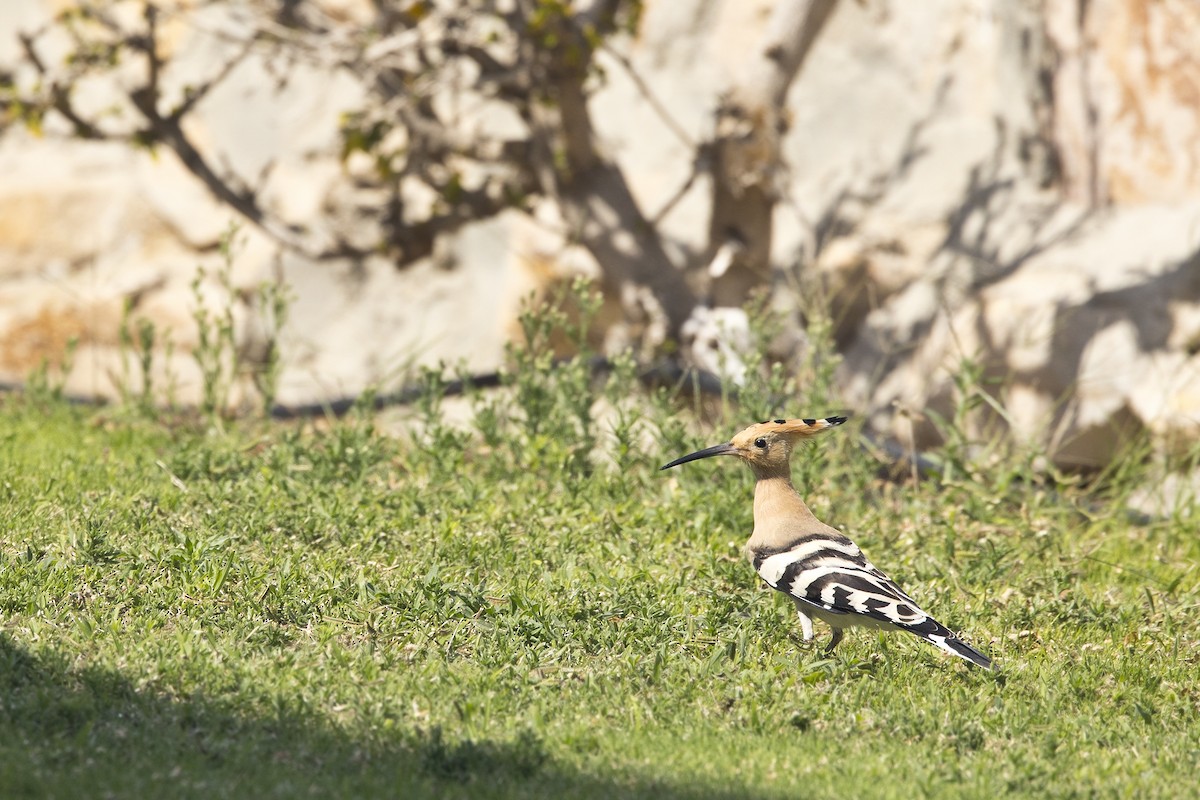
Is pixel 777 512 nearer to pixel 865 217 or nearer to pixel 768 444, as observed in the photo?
pixel 768 444

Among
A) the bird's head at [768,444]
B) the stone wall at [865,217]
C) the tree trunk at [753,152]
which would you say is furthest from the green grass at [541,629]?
the tree trunk at [753,152]

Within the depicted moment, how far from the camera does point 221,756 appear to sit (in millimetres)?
3508

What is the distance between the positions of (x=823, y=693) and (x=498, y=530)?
168cm

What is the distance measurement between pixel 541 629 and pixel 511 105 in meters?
5.11

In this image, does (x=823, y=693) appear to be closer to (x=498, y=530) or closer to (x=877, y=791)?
(x=877, y=791)

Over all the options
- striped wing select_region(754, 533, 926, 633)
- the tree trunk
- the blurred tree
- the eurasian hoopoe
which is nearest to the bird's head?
the eurasian hoopoe

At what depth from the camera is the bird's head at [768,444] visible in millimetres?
4801

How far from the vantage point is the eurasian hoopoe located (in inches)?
163

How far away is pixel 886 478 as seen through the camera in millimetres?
7281

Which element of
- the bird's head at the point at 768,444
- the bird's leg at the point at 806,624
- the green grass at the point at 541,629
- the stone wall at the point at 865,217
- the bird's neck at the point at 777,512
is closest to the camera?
the green grass at the point at 541,629

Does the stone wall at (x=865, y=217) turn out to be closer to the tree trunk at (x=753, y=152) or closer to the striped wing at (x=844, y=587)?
the tree trunk at (x=753, y=152)

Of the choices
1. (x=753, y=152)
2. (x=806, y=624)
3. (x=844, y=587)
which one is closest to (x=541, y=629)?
(x=806, y=624)

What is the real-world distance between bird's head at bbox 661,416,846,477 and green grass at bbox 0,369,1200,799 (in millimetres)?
496

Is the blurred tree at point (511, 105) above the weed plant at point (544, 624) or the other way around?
above
